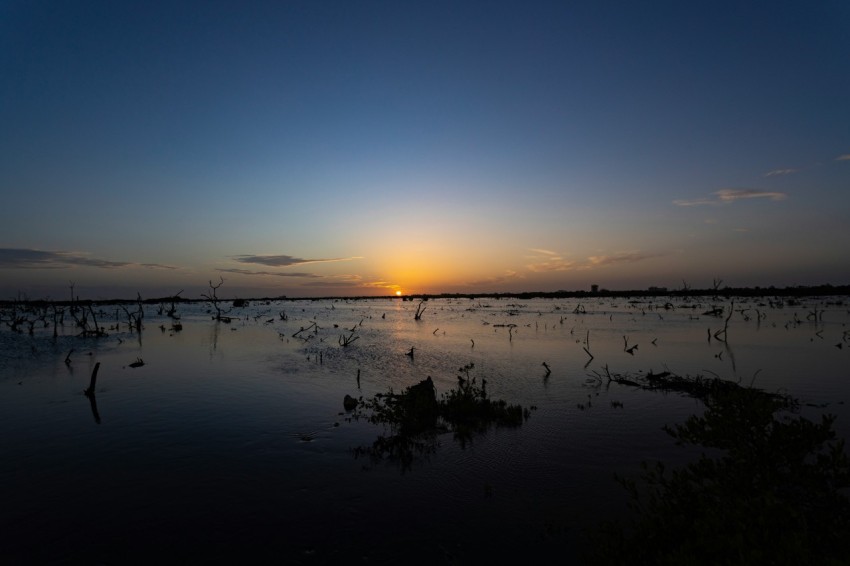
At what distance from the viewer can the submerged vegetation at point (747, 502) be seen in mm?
4988

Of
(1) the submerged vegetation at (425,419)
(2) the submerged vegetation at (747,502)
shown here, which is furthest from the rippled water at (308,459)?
(2) the submerged vegetation at (747,502)

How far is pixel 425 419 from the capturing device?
49.3 ft

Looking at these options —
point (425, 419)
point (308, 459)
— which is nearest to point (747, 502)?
point (308, 459)

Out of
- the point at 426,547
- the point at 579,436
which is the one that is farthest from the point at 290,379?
the point at 426,547

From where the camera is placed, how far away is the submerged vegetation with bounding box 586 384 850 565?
4.99 meters

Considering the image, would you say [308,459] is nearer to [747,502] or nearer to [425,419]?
[425,419]

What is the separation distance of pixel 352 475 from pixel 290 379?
1360 centimetres

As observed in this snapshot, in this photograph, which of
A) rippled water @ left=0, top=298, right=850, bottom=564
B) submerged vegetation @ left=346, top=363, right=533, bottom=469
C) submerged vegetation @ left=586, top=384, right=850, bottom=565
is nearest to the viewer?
submerged vegetation @ left=586, top=384, right=850, bottom=565

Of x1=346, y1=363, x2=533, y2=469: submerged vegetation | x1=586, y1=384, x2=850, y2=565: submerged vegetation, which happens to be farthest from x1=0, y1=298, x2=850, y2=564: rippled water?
x1=586, y1=384, x2=850, y2=565: submerged vegetation

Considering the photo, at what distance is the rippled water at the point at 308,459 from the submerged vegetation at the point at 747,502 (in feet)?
7.18

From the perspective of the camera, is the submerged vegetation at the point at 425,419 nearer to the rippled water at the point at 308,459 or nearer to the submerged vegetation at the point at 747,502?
the rippled water at the point at 308,459

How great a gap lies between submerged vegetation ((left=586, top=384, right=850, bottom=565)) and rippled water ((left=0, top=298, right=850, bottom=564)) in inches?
86.2

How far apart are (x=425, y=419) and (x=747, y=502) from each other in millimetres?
10524

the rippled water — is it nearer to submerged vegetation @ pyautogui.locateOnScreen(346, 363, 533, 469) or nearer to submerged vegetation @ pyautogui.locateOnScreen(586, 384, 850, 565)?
submerged vegetation @ pyautogui.locateOnScreen(346, 363, 533, 469)
